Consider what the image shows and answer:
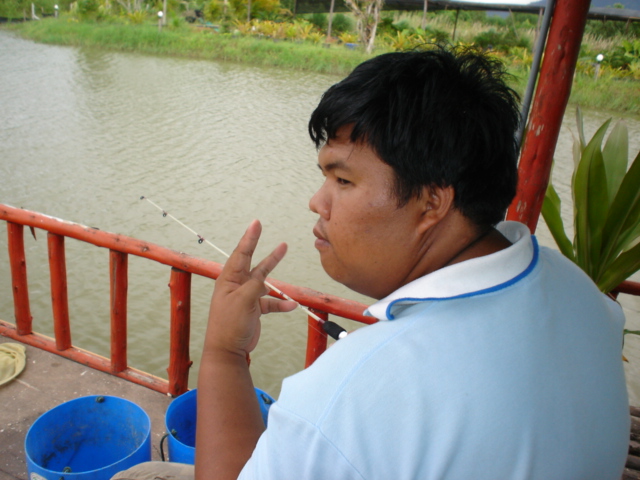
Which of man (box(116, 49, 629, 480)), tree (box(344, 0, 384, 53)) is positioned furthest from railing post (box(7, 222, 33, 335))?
tree (box(344, 0, 384, 53))

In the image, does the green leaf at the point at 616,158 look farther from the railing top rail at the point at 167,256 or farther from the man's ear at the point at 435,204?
the man's ear at the point at 435,204

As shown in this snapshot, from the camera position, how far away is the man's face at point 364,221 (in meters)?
0.84

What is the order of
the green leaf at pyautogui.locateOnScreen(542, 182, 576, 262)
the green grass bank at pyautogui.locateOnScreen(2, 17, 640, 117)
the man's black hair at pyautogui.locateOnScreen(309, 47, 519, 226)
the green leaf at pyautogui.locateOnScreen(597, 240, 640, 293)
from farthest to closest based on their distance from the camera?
the green grass bank at pyautogui.locateOnScreen(2, 17, 640, 117)
the green leaf at pyautogui.locateOnScreen(542, 182, 576, 262)
the green leaf at pyautogui.locateOnScreen(597, 240, 640, 293)
the man's black hair at pyautogui.locateOnScreen(309, 47, 519, 226)

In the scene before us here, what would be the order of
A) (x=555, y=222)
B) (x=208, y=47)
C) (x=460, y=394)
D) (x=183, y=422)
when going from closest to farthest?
(x=460, y=394) < (x=183, y=422) < (x=555, y=222) < (x=208, y=47)

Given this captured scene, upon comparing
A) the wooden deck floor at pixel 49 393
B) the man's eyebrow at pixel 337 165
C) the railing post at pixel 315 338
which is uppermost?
A: the man's eyebrow at pixel 337 165

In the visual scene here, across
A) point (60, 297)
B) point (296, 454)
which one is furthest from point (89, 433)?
point (296, 454)

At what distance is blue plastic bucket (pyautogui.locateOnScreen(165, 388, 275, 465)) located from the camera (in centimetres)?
149

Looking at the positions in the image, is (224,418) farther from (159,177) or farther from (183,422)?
(159,177)

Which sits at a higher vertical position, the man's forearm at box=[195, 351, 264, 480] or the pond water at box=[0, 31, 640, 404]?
the man's forearm at box=[195, 351, 264, 480]

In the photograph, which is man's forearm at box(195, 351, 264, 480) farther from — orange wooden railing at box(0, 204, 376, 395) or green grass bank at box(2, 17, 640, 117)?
green grass bank at box(2, 17, 640, 117)

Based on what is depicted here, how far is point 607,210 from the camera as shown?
6.49 ft

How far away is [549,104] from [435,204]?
1.42 meters

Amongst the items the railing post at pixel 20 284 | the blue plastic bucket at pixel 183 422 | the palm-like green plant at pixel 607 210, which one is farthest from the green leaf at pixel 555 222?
the railing post at pixel 20 284

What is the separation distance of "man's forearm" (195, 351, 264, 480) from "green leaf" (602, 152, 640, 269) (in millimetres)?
1558
